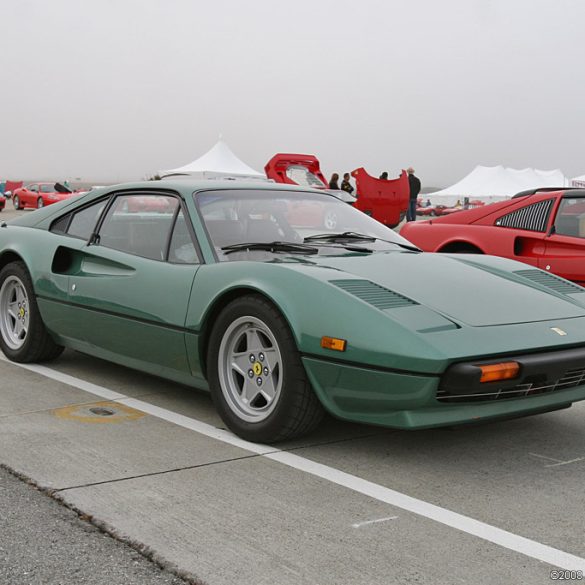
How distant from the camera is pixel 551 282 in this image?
4.13 metres

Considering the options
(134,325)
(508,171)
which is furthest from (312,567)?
(508,171)

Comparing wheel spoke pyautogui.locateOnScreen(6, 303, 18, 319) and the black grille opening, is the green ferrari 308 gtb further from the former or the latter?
wheel spoke pyautogui.locateOnScreen(6, 303, 18, 319)

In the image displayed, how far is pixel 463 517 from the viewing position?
2789 millimetres

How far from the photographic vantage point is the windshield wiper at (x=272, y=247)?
13.3 feet

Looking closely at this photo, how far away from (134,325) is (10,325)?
1.58 meters

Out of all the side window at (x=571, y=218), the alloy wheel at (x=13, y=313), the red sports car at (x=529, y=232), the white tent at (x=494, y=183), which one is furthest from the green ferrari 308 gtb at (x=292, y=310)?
the white tent at (x=494, y=183)

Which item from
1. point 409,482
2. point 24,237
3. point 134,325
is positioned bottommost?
point 409,482

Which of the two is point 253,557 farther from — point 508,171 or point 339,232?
point 508,171

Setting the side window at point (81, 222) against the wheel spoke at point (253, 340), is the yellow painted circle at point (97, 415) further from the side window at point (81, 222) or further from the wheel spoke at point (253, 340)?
the side window at point (81, 222)

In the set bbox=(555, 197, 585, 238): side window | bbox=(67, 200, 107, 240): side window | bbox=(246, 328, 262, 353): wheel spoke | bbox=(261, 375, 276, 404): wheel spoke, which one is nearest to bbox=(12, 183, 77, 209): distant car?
bbox=(555, 197, 585, 238): side window

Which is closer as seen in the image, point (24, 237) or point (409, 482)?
point (409, 482)

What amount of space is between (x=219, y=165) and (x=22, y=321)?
1123 inches

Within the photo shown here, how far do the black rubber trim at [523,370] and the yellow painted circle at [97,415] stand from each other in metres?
1.63

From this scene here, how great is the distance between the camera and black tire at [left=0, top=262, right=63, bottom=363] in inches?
199
